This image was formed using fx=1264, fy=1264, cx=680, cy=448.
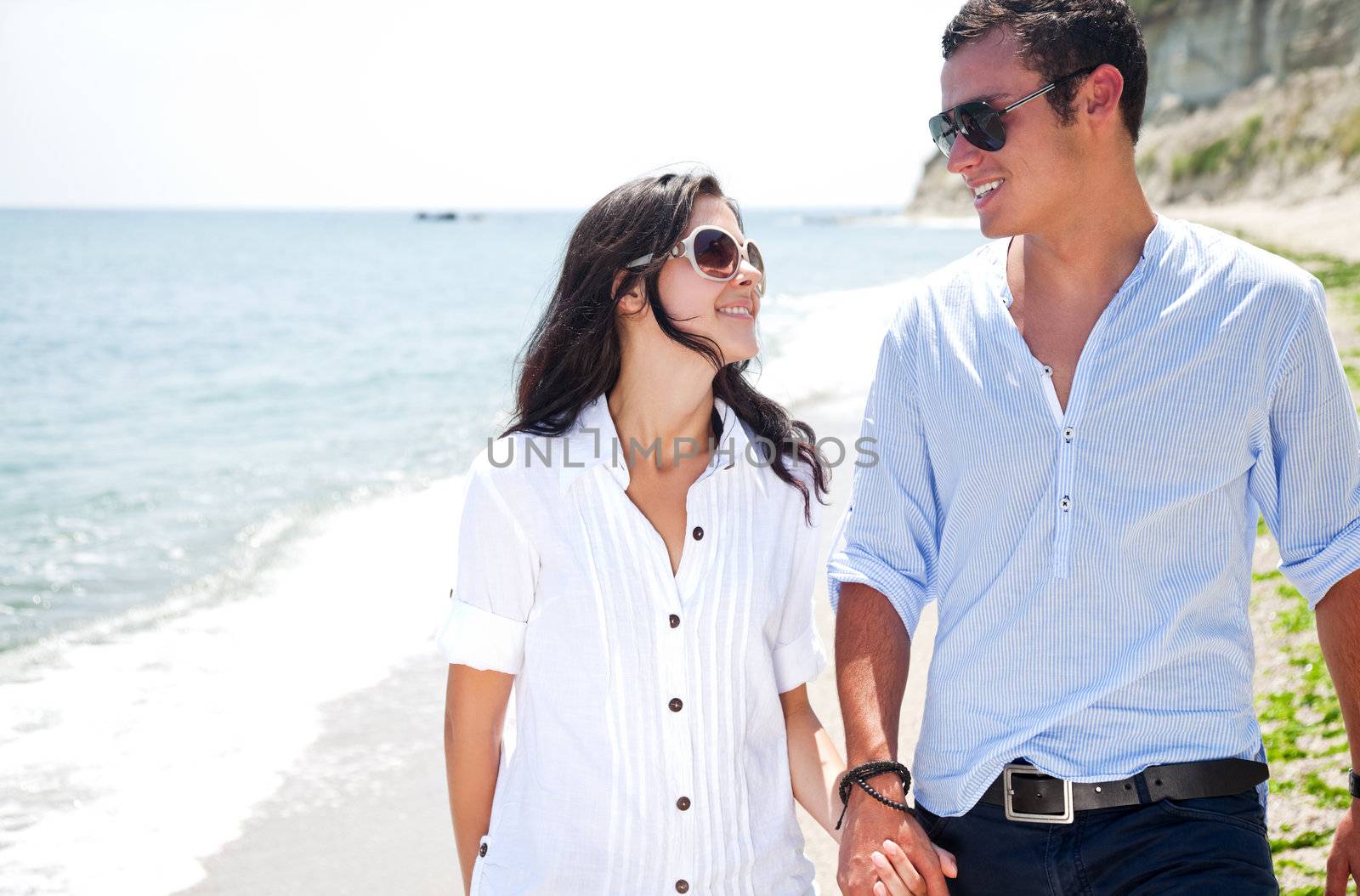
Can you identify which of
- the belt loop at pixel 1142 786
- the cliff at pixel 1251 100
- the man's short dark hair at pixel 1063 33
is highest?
the cliff at pixel 1251 100

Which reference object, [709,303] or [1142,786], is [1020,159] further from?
[1142,786]

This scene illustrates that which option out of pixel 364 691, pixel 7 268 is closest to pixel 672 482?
pixel 364 691

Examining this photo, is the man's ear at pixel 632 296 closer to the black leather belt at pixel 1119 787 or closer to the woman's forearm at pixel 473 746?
the woman's forearm at pixel 473 746

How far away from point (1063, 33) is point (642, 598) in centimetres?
140

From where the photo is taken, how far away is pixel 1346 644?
2.32 m

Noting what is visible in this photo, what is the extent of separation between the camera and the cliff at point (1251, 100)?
40.3m

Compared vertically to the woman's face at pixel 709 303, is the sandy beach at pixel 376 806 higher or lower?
lower

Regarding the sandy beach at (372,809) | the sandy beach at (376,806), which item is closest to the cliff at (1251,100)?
the sandy beach at (376,806)

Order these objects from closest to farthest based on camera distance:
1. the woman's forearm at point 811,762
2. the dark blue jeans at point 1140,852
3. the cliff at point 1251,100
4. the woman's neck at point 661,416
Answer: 1. the dark blue jeans at point 1140,852
2. the woman's forearm at point 811,762
3. the woman's neck at point 661,416
4. the cliff at point 1251,100

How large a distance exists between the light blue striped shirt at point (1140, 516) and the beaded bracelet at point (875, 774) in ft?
0.33

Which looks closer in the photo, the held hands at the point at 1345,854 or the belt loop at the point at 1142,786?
the belt loop at the point at 1142,786

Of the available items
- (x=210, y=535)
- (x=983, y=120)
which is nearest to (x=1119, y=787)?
(x=983, y=120)

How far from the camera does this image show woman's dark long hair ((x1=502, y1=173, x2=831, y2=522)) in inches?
106

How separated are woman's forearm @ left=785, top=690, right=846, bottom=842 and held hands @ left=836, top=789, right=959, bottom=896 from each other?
0.87 feet
